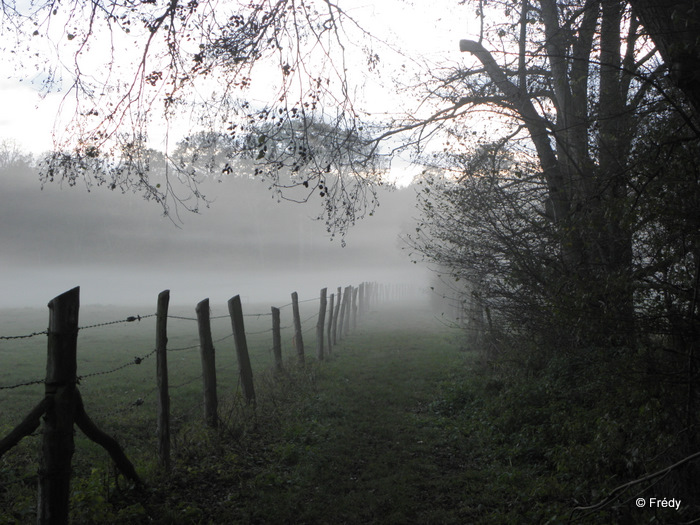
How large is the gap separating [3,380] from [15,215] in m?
58.6

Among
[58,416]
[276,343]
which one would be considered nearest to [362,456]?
[58,416]

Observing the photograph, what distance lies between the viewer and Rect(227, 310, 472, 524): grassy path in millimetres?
5062

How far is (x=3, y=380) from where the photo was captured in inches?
463

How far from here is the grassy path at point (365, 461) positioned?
506 centimetres

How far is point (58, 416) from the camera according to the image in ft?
12.8

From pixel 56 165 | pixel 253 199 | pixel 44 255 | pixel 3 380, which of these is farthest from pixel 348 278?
pixel 56 165

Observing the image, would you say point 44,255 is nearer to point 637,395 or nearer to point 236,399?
point 236,399

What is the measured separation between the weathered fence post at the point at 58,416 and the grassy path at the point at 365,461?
173cm

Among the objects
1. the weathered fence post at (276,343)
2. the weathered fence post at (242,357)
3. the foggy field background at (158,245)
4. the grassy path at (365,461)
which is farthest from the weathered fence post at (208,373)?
the foggy field background at (158,245)

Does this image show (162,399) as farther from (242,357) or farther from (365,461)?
(365,461)

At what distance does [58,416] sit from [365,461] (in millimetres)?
3886

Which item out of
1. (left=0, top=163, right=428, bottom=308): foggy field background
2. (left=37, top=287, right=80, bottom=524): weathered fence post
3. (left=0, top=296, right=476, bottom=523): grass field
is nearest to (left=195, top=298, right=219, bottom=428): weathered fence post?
(left=0, top=296, right=476, bottom=523): grass field

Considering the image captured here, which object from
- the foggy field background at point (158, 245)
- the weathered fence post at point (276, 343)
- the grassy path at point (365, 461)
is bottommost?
the grassy path at point (365, 461)

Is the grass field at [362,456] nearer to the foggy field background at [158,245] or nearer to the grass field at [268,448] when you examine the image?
the grass field at [268,448]
